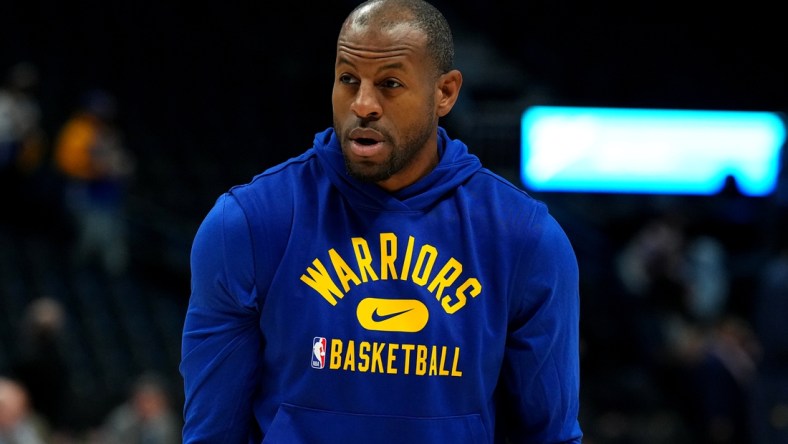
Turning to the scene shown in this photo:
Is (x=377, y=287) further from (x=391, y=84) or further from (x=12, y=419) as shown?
(x=12, y=419)

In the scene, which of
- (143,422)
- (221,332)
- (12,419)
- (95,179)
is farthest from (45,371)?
(221,332)

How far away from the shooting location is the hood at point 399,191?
7.85ft

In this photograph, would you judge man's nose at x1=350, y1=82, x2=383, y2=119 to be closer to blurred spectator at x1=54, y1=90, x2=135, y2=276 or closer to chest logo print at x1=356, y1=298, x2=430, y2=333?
chest logo print at x1=356, y1=298, x2=430, y2=333

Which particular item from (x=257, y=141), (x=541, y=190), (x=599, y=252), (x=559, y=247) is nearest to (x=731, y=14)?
(x=599, y=252)

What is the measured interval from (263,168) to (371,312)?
10.8m

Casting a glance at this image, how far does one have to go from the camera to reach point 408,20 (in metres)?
2.30

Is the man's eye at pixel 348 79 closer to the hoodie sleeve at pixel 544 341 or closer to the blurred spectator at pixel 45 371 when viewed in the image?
the hoodie sleeve at pixel 544 341

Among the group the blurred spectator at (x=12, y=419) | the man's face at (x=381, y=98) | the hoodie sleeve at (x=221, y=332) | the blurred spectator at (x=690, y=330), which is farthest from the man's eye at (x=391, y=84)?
the blurred spectator at (x=690, y=330)

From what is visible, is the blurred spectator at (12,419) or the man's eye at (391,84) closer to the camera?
the man's eye at (391,84)

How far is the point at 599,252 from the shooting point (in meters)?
11.9

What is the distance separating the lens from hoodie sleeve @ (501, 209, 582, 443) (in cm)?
240

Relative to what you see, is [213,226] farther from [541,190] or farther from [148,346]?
[148,346]

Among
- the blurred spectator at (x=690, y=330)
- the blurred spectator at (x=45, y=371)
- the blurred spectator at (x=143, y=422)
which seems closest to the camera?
the blurred spectator at (x=45, y=371)

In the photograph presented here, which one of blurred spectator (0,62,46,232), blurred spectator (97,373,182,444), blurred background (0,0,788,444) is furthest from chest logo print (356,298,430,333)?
blurred spectator (0,62,46,232)
